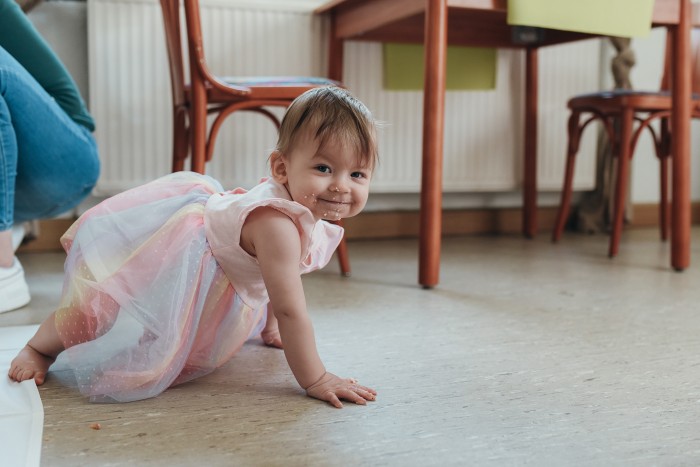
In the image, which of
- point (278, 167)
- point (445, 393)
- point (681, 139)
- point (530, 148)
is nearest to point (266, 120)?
point (530, 148)

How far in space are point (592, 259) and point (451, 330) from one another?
1.08 m

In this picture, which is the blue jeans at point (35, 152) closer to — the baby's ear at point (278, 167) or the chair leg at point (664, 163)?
the baby's ear at point (278, 167)

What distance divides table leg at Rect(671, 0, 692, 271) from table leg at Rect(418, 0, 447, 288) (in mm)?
725

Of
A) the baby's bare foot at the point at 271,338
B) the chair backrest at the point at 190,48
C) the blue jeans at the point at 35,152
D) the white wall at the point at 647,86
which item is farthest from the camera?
the white wall at the point at 647,86

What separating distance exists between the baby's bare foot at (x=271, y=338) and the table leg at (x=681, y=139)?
133 cm

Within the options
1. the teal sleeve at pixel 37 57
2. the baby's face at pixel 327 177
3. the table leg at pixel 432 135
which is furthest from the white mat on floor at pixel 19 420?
the table leg at pixel 432 135

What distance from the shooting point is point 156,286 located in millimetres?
988

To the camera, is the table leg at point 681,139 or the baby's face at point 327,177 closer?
the baby's face at point 327,177

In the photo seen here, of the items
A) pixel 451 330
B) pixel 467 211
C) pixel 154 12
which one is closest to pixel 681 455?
pixel 451 330

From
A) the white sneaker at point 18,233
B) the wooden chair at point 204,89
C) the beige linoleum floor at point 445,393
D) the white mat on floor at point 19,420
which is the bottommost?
the beige linoleum floor at point 445,393

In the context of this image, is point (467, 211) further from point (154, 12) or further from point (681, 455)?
point (681, 455)

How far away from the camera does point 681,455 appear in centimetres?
79

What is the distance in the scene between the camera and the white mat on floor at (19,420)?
0.76 meters

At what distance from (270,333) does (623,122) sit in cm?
152
